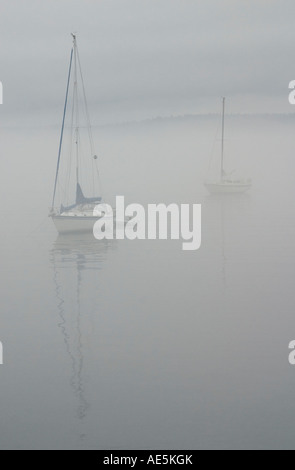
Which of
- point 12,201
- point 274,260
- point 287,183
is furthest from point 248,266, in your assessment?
point 287,183

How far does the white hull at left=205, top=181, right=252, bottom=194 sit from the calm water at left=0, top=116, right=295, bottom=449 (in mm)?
53128

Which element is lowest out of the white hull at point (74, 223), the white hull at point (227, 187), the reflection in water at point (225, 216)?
the white hull at point (74, 223)

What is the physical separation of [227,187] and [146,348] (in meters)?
87.3

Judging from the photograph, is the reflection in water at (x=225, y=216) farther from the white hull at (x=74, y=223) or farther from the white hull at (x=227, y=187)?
the white hull at (x=74, y=223)

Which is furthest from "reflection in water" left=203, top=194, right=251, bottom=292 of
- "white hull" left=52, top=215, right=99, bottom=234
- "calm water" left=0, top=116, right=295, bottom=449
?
"white hull" left=52, top=215, right=99, bottom=234

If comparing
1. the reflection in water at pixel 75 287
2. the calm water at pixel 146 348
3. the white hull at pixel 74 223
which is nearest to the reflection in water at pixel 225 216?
the calm water at pixel 146 348

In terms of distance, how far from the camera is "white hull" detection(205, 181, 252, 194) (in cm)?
11794

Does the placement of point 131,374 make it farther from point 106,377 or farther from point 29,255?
point 29,255

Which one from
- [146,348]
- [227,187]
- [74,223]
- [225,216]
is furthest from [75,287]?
[227,187]

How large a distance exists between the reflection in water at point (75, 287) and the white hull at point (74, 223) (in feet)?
1.93

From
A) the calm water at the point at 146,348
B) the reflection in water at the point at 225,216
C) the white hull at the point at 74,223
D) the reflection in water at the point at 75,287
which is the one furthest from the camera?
the white hull at the point at 74,223

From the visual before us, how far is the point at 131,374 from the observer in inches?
1125

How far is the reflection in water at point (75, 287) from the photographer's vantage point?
1143 inches
